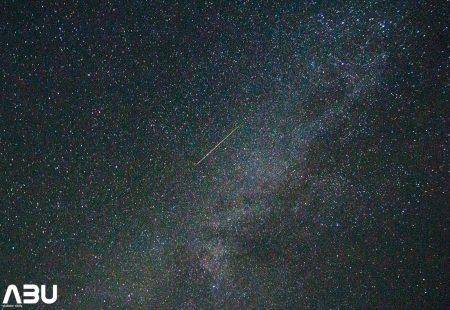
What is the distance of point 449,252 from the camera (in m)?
2.66

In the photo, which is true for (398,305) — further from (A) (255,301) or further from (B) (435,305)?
(A) (255,301)

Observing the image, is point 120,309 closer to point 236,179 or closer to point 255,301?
point 255,301

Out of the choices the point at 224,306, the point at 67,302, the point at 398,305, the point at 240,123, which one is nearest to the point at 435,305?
the point at 398,305

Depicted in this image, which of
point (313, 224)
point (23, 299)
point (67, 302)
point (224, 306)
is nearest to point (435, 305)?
point (313, 224)

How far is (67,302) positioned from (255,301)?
1.28m

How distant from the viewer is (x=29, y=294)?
7.12 feet

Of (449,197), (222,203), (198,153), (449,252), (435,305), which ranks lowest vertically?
(435,305)

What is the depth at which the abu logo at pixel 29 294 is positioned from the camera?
215 centimetres

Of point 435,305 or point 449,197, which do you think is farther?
point 435,305

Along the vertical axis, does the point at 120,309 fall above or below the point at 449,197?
below

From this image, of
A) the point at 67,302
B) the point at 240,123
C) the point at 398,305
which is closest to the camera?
the point at 240,123

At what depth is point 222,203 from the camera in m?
2.14

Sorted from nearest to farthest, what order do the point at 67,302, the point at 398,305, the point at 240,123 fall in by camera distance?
the point at 240,123
the point at 67,302
the point at 398,305

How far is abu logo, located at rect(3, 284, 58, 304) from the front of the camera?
7.05 ft
